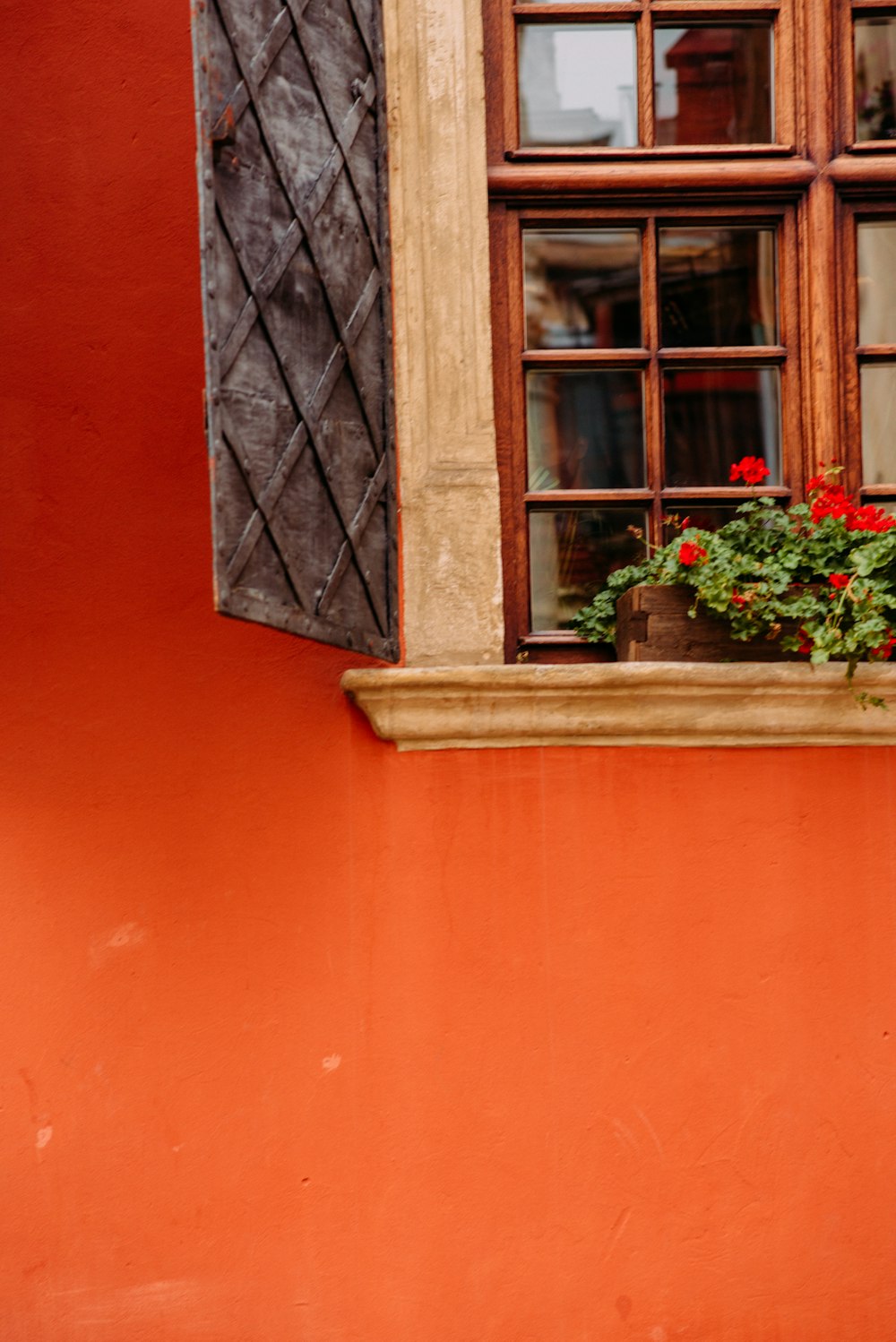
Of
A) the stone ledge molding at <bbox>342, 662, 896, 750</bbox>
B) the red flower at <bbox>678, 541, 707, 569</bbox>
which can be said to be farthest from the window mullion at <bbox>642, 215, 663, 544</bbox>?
the stone ledge molding at <bbox>342, 662, 896, 750</bbox>

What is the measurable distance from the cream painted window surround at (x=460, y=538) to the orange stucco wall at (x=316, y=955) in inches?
3.9

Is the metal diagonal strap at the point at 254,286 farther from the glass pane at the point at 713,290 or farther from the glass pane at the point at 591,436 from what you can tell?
the glass pane at the point at 713,290

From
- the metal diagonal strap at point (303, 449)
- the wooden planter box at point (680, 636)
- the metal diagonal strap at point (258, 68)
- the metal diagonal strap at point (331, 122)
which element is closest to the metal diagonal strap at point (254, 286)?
the metal diagonal strap at point (303, 449)

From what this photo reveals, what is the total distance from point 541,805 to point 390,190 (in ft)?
4.74

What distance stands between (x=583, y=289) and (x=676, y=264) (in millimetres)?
240

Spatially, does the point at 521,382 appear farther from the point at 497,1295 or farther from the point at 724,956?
the point at 497,1295

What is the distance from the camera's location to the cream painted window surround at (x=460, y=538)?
2873mm

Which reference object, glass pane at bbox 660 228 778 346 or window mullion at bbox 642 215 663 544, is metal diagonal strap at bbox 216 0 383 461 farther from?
glass pane at bbox 660 228 778 346

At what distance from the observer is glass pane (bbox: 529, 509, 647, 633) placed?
10.5ft

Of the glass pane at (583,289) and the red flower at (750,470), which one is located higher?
the glass pane at (583,289)

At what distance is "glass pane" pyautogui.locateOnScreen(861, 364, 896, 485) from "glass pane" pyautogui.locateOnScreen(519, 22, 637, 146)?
83cm

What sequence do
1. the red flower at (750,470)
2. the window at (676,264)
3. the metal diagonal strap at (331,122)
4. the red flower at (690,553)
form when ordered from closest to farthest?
the metal diagonal strap at (331,122)
the red flower at (690,553)
the red flower at (750,470)
the window at (676,264)

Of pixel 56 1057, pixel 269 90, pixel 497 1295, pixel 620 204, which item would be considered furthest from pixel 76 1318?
pixel 620 204

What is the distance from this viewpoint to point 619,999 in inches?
114
